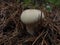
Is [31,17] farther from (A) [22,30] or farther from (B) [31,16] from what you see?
(A) [22,30]

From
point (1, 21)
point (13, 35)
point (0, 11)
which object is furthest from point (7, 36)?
point (0, 11)

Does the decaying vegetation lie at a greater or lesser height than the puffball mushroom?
lesser

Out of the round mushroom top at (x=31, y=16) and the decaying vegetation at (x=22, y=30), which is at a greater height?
the round mushroom top at (x=31, y=16)

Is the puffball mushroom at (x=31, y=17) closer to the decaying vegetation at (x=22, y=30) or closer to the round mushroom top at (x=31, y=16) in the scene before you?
the round mushroom top at (x=31, y=16)

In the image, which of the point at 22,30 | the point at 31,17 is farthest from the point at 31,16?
the point at 22,30

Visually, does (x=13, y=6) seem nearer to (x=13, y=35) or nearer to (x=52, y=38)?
(x=13, y=35)

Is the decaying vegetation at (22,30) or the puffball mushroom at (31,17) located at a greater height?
the puffball mushroom at (31,17)

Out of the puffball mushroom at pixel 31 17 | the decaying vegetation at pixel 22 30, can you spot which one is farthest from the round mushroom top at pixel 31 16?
the decaying vegetation at pixel 22 30

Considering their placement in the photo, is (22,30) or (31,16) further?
(22,30)

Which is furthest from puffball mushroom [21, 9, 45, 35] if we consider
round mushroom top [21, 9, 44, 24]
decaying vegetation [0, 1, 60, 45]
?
decaying vegetation [0, 1, 60, 45]

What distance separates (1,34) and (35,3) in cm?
57

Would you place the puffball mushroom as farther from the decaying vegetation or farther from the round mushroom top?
the decaying vegetation

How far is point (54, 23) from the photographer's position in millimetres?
1886

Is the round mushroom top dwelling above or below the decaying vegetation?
above
